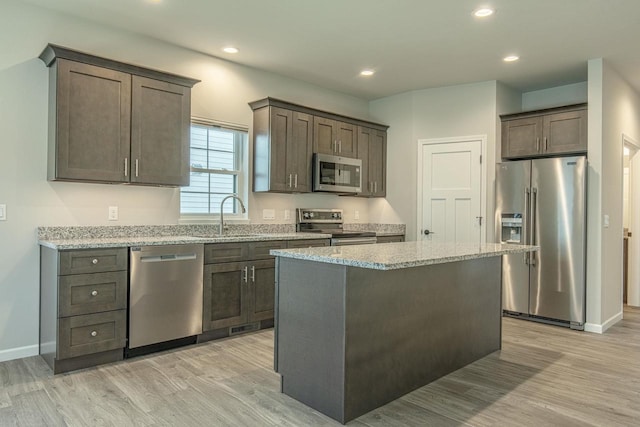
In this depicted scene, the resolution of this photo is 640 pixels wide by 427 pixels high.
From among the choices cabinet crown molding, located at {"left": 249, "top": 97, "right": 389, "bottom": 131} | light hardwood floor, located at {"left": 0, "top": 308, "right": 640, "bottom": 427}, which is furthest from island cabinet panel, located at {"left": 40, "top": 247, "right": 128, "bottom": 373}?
cabinet crown molding, located at {"left": 249, "top": 97, "right": 389, "bottom": 131}

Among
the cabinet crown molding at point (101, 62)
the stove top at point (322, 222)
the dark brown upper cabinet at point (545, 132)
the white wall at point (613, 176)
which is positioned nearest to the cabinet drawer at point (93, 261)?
the cabinet crown molding at point (101, 62)

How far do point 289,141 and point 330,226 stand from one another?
51.2 inches

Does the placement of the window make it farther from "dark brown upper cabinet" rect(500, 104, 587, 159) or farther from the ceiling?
"dark brown upper cabinet" rect(500, 104, 587, 159)

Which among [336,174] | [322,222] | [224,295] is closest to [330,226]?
[322,222]

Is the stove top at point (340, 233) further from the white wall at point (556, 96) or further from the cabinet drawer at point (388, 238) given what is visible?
the white wall at point (556, 96)

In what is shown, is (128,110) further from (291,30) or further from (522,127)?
(522,127)

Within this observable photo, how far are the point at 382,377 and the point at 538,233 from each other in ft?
9.70

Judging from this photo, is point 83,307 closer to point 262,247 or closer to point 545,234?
point 262,247

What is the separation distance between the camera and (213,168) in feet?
14.9

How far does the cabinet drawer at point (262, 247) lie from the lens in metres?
4.06

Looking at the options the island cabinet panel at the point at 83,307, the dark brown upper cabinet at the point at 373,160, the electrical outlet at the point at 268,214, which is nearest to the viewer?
the island cabinet panel at the point at 83,307

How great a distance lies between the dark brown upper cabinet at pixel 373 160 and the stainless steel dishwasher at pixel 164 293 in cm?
272

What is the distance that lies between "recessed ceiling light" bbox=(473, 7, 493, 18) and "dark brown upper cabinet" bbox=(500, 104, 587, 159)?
190 centimetres

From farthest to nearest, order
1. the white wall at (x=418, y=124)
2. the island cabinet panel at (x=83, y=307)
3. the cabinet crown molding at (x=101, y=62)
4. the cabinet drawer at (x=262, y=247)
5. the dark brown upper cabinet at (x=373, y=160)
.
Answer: the dark brown upper cabinet at (x=373, y=160) → the white wall at (x=418, y=124) → the cabinet drawer at (x=262, y=247) → the cabinet crown molding at (x=101, y=62) → the island cabinet panel at (x=83, y=307)
